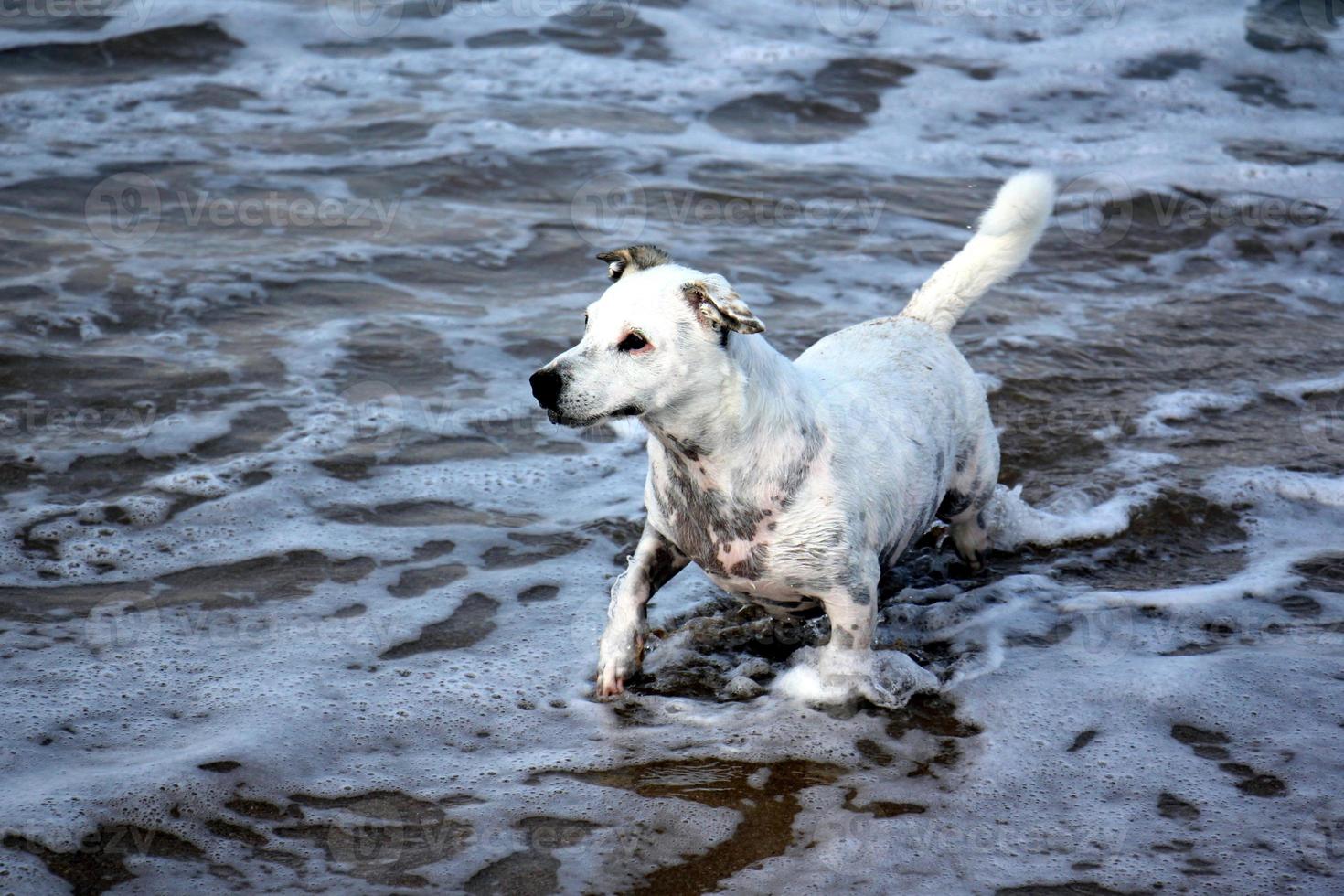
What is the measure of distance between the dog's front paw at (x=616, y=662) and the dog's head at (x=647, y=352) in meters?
1.00

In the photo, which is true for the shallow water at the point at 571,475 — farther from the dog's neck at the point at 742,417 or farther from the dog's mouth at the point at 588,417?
the dog's mouth at the point at 588,417

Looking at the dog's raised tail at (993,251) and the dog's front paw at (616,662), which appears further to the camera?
the dog's raised tail at (993,251)

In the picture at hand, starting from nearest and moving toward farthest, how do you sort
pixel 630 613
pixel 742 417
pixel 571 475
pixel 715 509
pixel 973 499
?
pixel 742 417 → pixel 715 509 → pixel 630 613 → pixel 973 499 → pixel 571 475

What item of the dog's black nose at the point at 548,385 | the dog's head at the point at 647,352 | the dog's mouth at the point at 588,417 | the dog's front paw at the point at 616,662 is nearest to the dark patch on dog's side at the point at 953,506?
the dog's front paw at the point at 616,662

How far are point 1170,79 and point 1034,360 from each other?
7493mm

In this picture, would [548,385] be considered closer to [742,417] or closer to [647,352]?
[647,352]

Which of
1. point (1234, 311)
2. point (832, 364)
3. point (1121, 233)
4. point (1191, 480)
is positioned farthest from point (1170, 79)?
point (832, 364)

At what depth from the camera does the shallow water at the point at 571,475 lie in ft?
13.2

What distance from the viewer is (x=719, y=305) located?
156 inches

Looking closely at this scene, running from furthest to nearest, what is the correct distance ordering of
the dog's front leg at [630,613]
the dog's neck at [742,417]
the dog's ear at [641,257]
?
1. the dog's front leg at [630,613]
2. the dog's ear at [641,257]
3. the dog's neck at [742,417]

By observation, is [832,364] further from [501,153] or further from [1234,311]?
[501,153]

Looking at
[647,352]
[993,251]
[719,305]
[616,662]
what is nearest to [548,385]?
[647,352]

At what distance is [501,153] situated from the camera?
1123cm

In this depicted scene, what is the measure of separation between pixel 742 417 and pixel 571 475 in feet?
8.68
